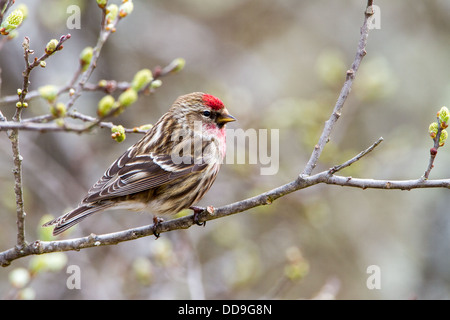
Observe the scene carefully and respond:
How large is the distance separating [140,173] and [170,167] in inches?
9.5

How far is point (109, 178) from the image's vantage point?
14.1 feet

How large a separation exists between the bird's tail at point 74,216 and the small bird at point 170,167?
0.4 inches

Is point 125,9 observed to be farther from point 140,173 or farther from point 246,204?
point 140,173

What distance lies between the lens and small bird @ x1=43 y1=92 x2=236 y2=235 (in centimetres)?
416

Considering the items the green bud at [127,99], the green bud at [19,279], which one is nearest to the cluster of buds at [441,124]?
the green bud at [127,99]

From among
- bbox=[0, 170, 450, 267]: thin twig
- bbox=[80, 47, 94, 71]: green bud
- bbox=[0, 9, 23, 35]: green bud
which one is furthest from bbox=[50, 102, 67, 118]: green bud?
bbox=[0, 170, 450, 267]: thin twig

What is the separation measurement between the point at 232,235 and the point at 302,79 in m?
4.28

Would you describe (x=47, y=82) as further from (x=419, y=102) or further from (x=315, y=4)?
(x=419, y=102)

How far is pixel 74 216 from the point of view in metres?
3.74

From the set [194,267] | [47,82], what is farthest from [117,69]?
[194,267]

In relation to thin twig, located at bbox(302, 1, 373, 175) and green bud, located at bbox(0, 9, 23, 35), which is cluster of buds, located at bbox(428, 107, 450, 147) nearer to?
thin twig, located at bbox(302, 1, 373, 175)

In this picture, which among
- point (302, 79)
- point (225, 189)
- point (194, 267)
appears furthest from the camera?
point (302, 79)

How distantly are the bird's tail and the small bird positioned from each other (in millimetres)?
11
